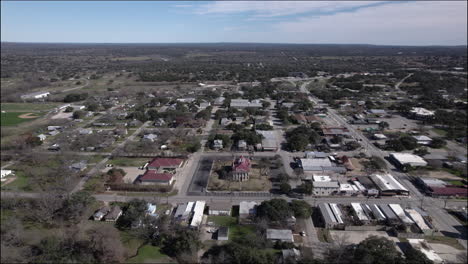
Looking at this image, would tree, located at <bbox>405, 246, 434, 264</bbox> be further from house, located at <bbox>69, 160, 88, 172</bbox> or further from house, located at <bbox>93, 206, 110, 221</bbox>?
house, located at <bbox>69, 160, 88, 172</bbox>

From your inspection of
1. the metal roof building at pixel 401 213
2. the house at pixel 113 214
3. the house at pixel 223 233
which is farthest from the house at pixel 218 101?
the metal roof building at pixel 401 213

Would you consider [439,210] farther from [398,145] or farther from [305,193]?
[398,145]

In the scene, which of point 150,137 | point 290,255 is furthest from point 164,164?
point 290,255

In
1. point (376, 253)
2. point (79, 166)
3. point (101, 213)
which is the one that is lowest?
point (101, 213)

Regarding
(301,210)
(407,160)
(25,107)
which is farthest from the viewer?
(25,107)

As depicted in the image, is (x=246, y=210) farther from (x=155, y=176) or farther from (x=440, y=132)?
(x=440, y=132)

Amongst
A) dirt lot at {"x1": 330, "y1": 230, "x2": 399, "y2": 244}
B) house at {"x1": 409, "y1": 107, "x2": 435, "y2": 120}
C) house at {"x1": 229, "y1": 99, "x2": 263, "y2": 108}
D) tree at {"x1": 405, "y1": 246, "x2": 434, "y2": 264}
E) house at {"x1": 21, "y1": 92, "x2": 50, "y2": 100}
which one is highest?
house at {"x1": 21, "y1": 92, "x2": 50, "y2": 100}

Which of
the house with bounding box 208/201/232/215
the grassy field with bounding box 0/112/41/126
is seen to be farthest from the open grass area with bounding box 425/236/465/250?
the grassy field with bounding box 0/112/41/126
